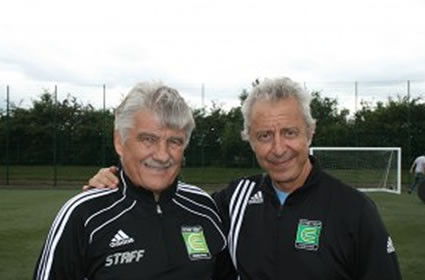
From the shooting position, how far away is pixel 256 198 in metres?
2.92

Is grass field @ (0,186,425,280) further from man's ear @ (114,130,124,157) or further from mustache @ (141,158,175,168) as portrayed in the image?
mustache @ (141,158,175,168)

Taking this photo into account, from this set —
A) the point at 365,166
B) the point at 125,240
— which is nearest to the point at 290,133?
the point at 125,240

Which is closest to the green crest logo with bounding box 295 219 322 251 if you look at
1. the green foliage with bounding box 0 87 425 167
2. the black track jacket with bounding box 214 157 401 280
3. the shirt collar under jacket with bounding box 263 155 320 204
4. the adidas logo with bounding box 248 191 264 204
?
the black track jacket with bounding box 214 157 401 280

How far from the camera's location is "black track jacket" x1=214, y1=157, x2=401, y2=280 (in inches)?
100

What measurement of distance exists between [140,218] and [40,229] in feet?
30.9

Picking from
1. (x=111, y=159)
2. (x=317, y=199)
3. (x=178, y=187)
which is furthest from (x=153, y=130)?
(x=111, y=159)

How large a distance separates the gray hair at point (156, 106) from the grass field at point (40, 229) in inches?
206

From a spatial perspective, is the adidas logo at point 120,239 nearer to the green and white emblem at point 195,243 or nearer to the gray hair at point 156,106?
the green and white emblem at point 195,243

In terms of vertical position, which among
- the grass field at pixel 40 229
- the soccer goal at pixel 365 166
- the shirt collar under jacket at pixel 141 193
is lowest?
the grass field at pixel 40 229

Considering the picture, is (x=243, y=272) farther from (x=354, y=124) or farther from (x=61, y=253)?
(x=354, y=124)

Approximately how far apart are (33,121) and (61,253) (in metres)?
26.2

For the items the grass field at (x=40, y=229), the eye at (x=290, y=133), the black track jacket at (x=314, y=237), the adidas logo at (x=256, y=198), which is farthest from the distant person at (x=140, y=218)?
the grass field at (x=40, y=229)

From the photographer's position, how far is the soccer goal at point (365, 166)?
72.6 feet

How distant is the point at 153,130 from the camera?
248 centimetres
